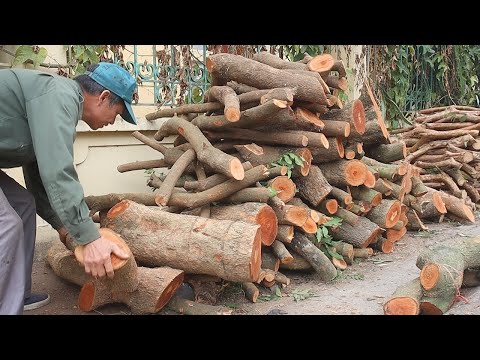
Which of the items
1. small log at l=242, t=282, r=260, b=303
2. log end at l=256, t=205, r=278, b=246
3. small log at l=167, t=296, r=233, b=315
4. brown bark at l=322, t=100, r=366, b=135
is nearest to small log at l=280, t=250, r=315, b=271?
log end at l=256, t=205, r=278, b=246

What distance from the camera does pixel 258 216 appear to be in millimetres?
3982

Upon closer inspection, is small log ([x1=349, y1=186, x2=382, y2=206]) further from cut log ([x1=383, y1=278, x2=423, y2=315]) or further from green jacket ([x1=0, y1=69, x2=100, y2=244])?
green jacket ([x1=0, y1=69, x2=100, y2=244])

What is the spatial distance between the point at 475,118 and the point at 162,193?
6.75 meters

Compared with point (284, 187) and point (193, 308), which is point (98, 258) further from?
point (284, 187)

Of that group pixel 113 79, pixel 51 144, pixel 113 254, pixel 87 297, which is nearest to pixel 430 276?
pixel 113 254

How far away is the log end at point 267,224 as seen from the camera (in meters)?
4.02

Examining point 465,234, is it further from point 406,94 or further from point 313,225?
point 406,94

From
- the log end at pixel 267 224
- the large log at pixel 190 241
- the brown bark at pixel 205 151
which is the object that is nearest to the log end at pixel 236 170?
the brown bark at pixel 205 151

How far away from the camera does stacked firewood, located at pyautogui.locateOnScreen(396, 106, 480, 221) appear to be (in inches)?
292

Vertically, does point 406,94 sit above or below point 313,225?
above

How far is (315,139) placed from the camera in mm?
4703

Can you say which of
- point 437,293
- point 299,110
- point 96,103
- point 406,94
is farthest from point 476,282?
point 406,94

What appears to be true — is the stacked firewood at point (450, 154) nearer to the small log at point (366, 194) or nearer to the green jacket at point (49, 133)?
the small log at point (366, 194)

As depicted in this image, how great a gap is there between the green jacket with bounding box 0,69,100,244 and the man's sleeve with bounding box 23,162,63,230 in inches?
18.0
